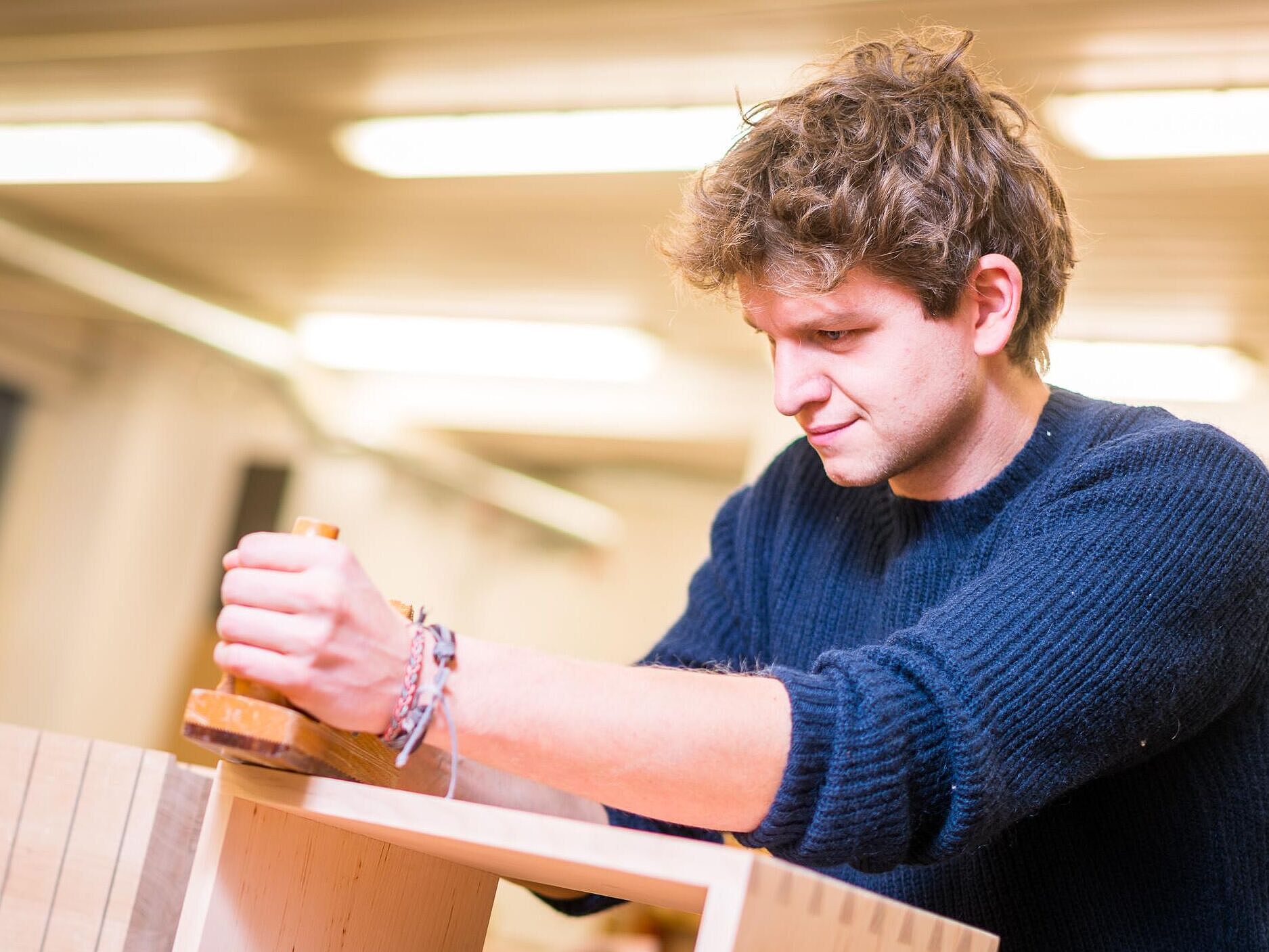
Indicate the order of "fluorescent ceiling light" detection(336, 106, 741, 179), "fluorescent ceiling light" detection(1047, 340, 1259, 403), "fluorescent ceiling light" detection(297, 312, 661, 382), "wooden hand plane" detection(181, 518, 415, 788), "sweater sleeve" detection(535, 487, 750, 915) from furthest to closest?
1. "fluorescent ceiling light" detection(297, 312, 661, 382)
2. "fluorescent ceiling light" detection(1047, 340, 1259, 403)
3. "fluorescent ceiling light" detection(336, 106, 741, 179)
4. "sweater sleeve" detection(535, 487, 750, 915)
5. "wooden hand plane" detection(181, 518, 415, 788)

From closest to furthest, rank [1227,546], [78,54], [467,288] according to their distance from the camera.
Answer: [1227,546]
[78,54]
[467,288]

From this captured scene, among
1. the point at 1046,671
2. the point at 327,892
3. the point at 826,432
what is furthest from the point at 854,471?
the point at 327,892

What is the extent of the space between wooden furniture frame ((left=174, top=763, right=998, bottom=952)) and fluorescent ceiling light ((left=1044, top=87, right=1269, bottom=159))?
3238 millimetres

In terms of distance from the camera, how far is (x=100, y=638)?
8.02 metres

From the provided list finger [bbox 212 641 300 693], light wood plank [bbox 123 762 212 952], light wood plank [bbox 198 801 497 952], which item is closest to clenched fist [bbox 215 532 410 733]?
finger [bbox 212 641 300 693]

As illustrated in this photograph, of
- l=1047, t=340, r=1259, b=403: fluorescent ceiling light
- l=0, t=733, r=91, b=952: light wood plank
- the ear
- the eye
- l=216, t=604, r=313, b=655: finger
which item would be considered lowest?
l=0, t=733, r=91, b=952: light wood plank

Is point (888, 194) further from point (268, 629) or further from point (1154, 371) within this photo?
point (1154, 371)

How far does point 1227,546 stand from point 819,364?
1.34ft

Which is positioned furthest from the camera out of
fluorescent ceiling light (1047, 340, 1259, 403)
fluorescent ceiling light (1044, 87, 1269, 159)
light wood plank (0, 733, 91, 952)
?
fluorescent ceiling light (1047, 340, 1259, 403)

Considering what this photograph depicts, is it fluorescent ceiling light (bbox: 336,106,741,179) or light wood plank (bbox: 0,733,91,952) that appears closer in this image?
light wood plank (bbox: 0,733,91,952)

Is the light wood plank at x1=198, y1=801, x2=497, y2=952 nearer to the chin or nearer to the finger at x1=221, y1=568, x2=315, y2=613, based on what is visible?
the finger at x1=221, y1=568, x2=315, y2=613

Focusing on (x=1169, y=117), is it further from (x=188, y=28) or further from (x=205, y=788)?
(x=205, y=788)

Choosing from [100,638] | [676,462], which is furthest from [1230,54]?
[100,638]

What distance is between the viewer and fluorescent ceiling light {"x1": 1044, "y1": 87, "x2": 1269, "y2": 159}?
3557 mm
